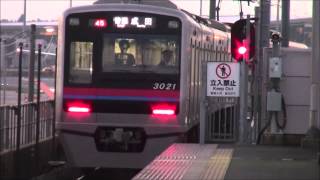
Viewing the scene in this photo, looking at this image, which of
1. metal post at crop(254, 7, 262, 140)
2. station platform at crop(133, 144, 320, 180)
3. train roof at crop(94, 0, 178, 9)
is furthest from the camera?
metal post at crop(254, 7, 262, 140)

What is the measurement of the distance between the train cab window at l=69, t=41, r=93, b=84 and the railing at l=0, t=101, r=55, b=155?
115 cm

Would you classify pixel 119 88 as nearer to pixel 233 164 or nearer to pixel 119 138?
pixel 119 138

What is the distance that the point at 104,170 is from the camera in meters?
15.5

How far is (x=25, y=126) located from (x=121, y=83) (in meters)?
2.11

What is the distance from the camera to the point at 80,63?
12.2m

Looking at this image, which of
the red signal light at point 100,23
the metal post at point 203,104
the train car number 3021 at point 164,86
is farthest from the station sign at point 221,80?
the red signal light at point 100,23

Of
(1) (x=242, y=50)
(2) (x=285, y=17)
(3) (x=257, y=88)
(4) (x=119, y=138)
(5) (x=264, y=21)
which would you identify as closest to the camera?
(4) (x=119, y=138)

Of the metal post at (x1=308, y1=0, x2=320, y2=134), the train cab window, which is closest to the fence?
the metal post at (x1=308, y1=0, x2=320, y2=134)

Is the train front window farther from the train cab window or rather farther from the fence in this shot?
the fence

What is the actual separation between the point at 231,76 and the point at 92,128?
272cm

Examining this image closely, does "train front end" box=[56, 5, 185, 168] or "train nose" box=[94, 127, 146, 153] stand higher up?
"train front end" box=[56, 5, 185, 168]

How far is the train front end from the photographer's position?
476 inches

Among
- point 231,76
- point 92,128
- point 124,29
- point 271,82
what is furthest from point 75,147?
point 271,82

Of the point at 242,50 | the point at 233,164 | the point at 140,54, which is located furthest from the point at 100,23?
the point at 233,164
